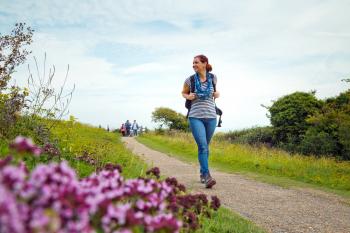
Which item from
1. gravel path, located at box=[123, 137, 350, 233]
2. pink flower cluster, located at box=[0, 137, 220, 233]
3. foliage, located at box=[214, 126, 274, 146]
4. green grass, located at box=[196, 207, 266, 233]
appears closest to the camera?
pink flower cluster, located at box=[0, 137, 220, 233]

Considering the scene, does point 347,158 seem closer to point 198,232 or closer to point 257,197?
point 257,197

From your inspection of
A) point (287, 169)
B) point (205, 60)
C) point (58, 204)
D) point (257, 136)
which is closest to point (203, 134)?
point (205, 60)

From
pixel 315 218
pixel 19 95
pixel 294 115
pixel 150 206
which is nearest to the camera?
pixel 150 206

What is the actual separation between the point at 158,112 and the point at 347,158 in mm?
46891

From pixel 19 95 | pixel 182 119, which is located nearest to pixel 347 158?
pixel 19 95

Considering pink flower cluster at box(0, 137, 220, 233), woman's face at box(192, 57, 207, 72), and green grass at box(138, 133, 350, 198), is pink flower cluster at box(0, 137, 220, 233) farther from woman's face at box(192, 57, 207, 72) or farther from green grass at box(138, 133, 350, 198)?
green grass at box(138, 133, 350, 198)

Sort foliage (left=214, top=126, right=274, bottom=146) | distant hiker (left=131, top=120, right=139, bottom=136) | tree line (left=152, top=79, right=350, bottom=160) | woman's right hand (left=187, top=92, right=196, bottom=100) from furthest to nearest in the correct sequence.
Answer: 1. distant hiker (left=131, top=120, right=139, bottom=136)
2. foliage (left=214, top=126, right=274, bottom=146)
3. tree line (left=152, top=79, right=350, bottom=160)
4. woman's right hand (left=187, top=92, right=196, bottom=100)

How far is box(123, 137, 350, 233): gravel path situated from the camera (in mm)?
6914

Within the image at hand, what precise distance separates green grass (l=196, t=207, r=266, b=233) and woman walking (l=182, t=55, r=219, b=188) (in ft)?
8.81

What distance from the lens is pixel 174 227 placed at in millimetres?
1756

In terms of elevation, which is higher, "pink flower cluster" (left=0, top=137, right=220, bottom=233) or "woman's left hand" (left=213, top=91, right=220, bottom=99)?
"woman's left hand" (left=213, top=91, right=220, bottom=99)

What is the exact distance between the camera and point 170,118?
217 feet

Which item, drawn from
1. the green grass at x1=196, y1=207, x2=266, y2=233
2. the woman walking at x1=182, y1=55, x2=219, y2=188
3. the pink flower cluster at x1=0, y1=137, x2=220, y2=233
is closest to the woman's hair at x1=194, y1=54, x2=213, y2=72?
the woman walking at x1=182, y1=55, x2=219, y2=188

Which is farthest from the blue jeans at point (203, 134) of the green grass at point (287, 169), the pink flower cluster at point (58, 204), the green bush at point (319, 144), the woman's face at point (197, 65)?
the green bush at point (319, 144)
